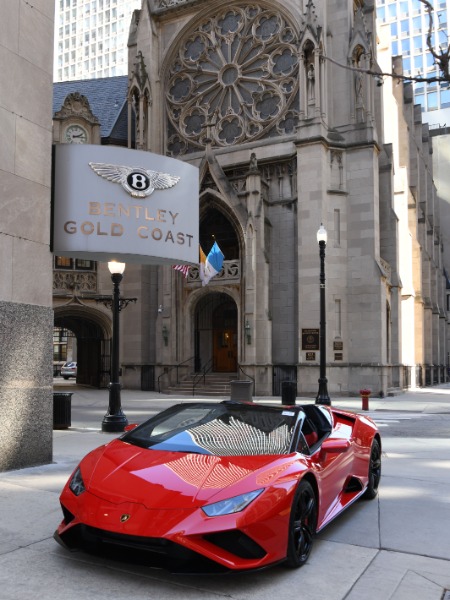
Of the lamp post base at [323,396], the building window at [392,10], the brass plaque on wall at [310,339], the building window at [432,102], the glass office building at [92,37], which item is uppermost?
the glass office building at [92,37]

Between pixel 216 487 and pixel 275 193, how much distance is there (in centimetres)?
2583

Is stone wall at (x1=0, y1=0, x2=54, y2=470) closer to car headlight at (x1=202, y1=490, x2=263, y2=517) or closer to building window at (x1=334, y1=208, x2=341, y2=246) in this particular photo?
car headlight at (x1=202, y1=490, x2=263, y2=517)

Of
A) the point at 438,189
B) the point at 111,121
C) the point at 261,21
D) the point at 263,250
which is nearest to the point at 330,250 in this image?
the point at 263,250

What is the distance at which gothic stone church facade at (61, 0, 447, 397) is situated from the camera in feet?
88.3

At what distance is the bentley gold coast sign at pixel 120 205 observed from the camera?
374 inches

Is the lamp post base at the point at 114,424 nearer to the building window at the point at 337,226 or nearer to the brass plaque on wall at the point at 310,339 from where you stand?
the brass plaque on wall at the point at 310,339

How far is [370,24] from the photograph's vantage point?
31438 mm

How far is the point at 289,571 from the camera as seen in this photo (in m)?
4.62

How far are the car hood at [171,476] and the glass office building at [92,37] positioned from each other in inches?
4169

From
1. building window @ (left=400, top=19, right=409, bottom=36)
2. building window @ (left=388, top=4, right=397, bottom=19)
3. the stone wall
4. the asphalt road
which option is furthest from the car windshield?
building window @ (left=388, top=4, right=397, bottom=19)

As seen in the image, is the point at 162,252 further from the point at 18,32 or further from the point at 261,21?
the point at 261,21

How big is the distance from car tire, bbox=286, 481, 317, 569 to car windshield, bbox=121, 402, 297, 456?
0.40 m

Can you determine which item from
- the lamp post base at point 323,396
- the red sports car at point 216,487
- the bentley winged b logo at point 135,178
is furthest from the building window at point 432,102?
the red sports car at point 216,487

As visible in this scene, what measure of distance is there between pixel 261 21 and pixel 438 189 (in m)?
38.0
